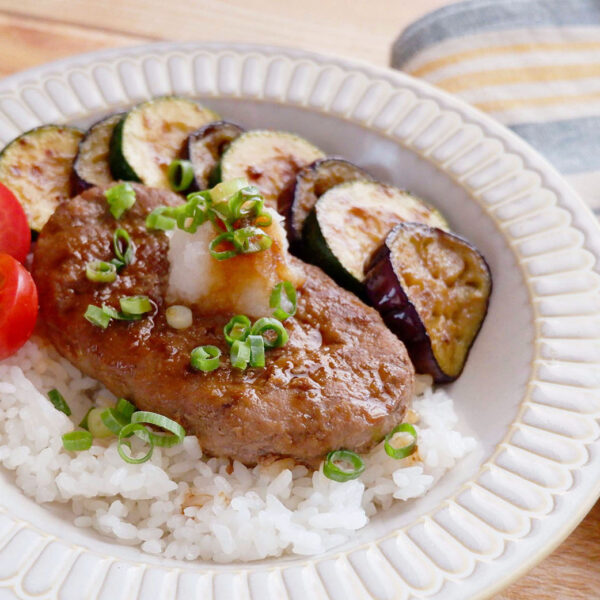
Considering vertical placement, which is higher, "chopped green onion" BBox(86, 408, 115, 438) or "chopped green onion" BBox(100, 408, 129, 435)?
"chopped green onion" BBox(100, 408, 129, 435)


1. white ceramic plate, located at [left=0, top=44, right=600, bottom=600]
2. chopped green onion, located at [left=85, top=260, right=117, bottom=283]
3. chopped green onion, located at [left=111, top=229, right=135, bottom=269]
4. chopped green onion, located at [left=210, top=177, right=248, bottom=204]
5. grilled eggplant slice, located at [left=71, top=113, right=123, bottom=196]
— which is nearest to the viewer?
white ceramic plate, located at [left=0, top=44, right=600, bottom=600]

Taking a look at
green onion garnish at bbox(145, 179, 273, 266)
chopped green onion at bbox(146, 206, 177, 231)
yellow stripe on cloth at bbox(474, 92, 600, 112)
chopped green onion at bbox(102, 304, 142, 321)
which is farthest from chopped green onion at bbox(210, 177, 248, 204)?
yellow stripe on cloth at bbox(474, 92, 600, 112)

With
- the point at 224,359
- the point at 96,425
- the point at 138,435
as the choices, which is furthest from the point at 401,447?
the point at 96,425

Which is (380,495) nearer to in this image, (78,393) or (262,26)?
(78,393)

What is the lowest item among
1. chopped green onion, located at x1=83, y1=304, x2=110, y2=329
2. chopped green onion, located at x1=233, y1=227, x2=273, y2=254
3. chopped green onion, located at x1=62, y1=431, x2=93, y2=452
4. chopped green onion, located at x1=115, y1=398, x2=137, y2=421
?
chopped green onion, located at x1=62, y1=431, x2=93, y2=452

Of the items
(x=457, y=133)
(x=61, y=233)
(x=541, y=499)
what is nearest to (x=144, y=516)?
(x=61, y=233)

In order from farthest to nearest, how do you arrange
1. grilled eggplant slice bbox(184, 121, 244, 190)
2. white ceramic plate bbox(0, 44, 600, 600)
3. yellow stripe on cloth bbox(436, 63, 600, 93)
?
yellow stripe on cloth bbox(436, 63, 600, 93)
grilled eggplant slice bbox(184, 121, 244, 190)
white ceramic plate bbox(0, 44, 600, 600)

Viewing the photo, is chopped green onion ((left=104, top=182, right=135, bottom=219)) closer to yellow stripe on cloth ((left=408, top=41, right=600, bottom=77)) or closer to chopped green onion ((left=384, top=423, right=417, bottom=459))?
chopped green onion ((left=384, top=423, right=417, bottom=459))
